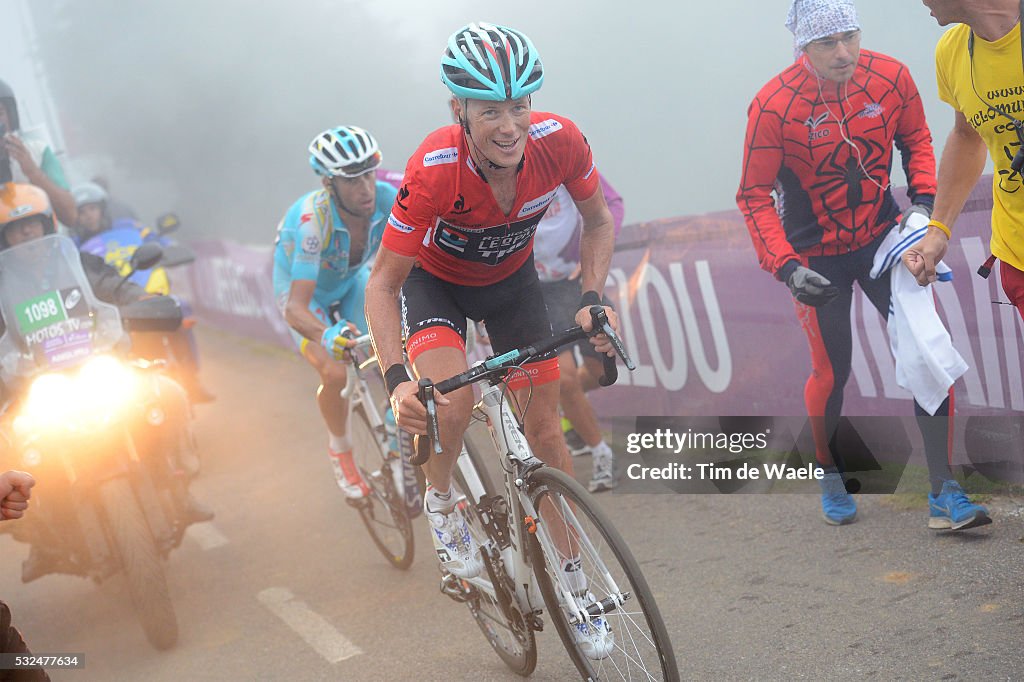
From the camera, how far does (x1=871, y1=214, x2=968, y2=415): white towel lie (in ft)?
15.7

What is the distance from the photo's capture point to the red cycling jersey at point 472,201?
3.93 metres

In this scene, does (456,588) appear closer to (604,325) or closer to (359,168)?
(604,325)

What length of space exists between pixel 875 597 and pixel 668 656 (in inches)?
56.6

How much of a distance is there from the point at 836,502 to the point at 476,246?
244 cm

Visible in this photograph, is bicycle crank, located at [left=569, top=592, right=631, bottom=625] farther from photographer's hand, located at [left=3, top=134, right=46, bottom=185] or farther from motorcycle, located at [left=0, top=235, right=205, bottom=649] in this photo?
photographer's hand, located at [left=3, top=134, right=46, bottom=185]

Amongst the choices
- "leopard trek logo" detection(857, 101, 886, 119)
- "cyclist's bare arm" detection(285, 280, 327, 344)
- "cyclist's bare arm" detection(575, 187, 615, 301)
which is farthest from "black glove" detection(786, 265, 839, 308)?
"cyclist's bare arm" detection(285, 280, 327, 344)

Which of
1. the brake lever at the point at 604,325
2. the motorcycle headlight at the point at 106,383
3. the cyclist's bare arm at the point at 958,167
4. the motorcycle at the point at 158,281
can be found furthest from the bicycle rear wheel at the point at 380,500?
the motorcycle at the point at 158,281

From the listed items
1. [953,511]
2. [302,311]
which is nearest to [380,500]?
[302,311]

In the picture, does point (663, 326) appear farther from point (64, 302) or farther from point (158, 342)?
point (158, 342)

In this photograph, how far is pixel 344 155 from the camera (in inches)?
233

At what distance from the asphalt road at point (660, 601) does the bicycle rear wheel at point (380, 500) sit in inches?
5.4

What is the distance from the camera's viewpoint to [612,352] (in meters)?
4.03

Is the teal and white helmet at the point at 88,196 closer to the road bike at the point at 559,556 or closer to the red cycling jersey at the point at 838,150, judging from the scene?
the red cycling jersey at the point at 838,150

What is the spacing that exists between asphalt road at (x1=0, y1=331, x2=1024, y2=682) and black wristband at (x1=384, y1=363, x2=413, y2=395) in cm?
146
